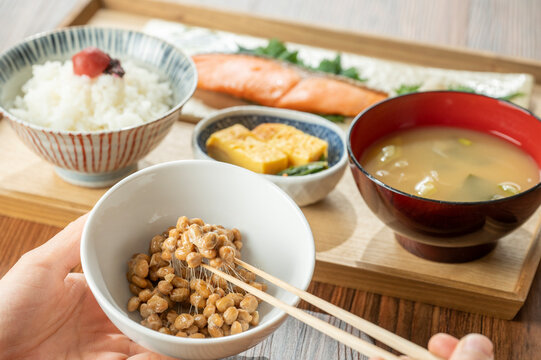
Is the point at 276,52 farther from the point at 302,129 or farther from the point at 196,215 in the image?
the point at 196,215

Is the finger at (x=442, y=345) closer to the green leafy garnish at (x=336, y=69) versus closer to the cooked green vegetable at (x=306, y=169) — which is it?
the cooked green vegetable at (x=306, y=169)

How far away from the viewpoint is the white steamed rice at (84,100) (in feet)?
5.69

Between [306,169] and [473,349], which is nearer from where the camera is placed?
[473,349]

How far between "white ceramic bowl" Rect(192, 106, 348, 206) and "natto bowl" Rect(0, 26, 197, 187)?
0.12 meters

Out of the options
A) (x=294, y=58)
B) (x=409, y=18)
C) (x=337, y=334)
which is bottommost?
(x=409, y=18)

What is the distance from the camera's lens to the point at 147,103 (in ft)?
5.95

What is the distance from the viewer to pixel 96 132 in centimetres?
160

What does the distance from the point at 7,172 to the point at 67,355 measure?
2.41ft

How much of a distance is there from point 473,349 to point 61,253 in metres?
0.85

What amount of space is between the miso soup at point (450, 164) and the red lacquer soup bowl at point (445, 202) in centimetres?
3

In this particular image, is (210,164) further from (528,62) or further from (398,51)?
(528,62)

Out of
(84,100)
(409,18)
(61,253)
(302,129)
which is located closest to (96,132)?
(84,100)

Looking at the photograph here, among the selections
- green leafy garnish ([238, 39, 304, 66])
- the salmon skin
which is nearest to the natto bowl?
the salmon skin

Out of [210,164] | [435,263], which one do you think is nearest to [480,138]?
[435,263]
